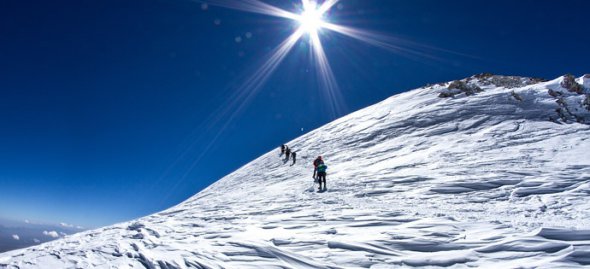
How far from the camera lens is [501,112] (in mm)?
28422

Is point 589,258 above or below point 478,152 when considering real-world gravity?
below

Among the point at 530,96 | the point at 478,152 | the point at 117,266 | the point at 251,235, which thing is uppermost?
the point at 530,96

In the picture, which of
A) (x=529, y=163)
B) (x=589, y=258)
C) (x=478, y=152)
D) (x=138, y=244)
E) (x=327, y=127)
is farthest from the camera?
(x=327, y=127)

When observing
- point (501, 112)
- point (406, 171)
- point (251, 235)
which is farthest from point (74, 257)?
point (501, 112)

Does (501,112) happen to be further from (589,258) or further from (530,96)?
(589,258)

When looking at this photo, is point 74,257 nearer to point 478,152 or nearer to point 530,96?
point 478,152

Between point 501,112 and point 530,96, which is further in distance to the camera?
point 530,96

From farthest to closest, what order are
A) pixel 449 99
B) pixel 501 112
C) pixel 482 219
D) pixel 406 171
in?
pixel 449 99, pixel 501 112, pixel 406 171, pixel 482 219

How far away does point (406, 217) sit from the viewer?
369 inches

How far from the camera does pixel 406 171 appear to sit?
17.0m

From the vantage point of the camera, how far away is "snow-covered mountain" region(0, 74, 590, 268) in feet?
21.9

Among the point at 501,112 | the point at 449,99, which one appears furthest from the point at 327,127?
the point at 501,112

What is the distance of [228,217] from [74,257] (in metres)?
5.26

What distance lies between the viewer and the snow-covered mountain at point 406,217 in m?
6.68
